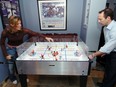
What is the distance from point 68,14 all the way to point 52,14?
1.47ft

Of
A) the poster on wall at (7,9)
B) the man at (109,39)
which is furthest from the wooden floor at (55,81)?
the poster on wall at (7,9)

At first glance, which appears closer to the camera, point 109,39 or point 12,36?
point 109,39

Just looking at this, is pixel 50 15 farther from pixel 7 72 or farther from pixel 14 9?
pixel 7 72

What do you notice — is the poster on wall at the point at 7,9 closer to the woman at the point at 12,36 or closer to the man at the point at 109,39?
the woman at the point at 12,36

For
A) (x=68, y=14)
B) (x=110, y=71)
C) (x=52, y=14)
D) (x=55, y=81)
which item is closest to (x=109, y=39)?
(x=110, y=71)

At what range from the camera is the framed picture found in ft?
10.1

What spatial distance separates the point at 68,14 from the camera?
3.19 metres

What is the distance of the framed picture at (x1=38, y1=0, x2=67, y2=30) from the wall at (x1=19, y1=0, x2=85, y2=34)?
0.41 ft

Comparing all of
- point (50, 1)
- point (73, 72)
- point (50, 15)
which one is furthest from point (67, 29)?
point (73, 72)

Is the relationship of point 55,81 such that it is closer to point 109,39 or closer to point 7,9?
point 109,39

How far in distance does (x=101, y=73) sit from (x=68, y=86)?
0.97 meters

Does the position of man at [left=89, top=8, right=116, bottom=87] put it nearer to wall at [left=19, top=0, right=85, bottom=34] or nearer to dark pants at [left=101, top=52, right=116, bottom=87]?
dark pants at [left=101, top=52, right=116, bottom=87]

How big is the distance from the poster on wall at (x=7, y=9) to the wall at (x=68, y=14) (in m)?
0.33

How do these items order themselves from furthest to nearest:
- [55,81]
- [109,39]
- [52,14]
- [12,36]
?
1. [52,14]
2. [55,81]
3. [12,36]
4. [109,39]
